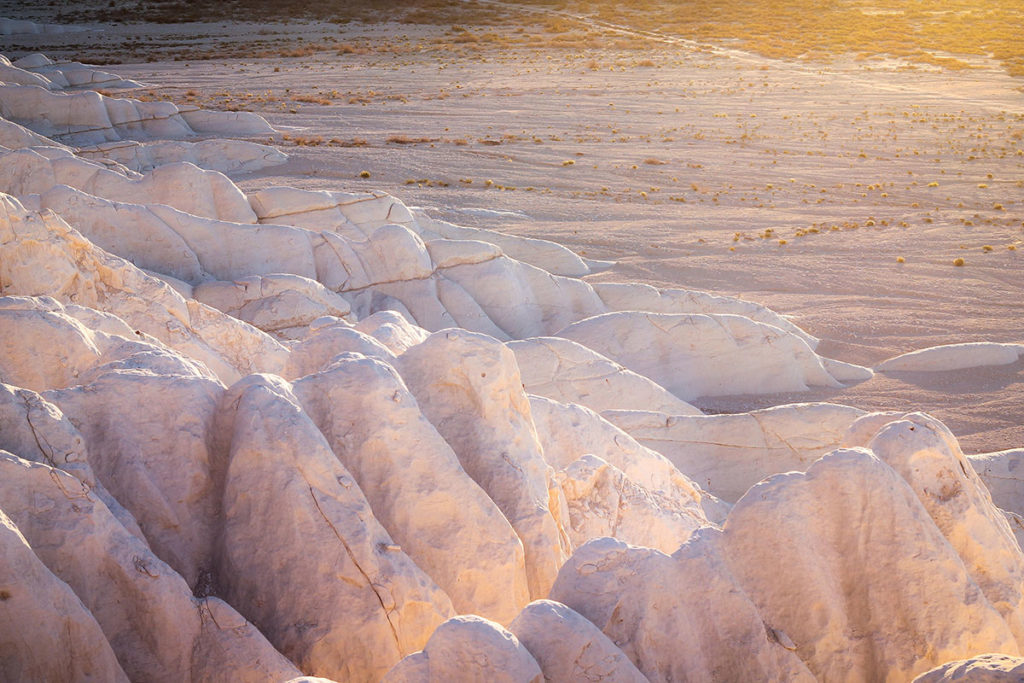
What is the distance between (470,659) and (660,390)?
29.0 ft

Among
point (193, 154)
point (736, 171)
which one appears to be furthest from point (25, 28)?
point (736, 171)

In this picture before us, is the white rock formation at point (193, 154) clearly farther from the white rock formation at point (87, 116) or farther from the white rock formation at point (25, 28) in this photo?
the white rock formation at point (25, 28)

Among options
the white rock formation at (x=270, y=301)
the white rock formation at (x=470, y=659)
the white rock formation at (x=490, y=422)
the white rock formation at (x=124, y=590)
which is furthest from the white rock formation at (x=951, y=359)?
the white rock formation at (x=124, y=590)

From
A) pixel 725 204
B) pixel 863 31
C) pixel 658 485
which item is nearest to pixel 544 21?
pixel 863 31

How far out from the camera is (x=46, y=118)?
26.1 m

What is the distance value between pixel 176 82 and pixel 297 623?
40.2m

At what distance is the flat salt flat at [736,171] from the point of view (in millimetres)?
18578

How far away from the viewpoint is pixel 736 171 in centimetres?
2902

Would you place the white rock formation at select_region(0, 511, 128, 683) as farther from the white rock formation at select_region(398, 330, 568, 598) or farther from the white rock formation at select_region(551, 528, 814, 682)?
the white rock formation at select_region(398, 330, 568, 598)

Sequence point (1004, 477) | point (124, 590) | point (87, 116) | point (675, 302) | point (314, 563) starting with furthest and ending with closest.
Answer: point (87, 116), point (675, 302), point (1004, 477), point (314, 563), point (124, 590)

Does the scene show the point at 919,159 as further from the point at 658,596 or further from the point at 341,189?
the point at 658,596

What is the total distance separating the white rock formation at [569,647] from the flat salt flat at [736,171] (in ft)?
34.8

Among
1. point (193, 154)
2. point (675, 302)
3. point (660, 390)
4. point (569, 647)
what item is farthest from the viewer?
point (193, 154)

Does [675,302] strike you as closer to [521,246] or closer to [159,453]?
[521,246]
